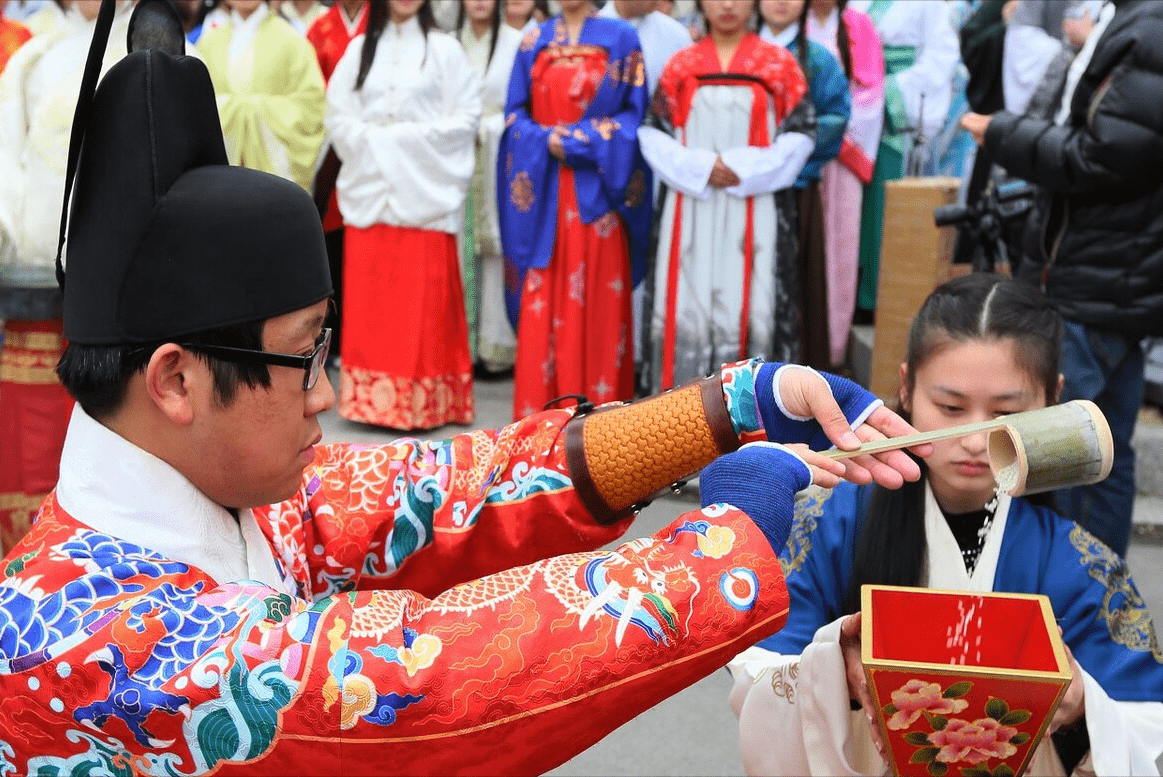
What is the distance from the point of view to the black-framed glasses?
3.87ft

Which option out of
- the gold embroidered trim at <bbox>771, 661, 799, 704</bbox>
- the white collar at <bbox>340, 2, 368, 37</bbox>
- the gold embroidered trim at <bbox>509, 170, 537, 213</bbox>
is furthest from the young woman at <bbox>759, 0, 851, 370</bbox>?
the gold embroidered trim at <bbox>771, 661, 799, 704</bbox>

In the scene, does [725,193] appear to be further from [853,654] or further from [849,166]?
[853,654]

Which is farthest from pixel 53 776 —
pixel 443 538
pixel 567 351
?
pixel 567 351

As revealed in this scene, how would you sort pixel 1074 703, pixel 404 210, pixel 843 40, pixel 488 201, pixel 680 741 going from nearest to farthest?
1. pixel 1074 703
2. pixel 680 741
3. pixel 404 210
4. pixel 843 40
5. pixel 488 201

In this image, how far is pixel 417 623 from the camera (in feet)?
3.79

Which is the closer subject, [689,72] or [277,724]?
[277,724]

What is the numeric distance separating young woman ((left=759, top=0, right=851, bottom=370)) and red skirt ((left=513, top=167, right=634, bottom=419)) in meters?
0.78

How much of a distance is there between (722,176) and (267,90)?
2.06 m

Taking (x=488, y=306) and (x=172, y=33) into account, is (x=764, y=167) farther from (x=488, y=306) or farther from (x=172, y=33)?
(x=172, y=33)

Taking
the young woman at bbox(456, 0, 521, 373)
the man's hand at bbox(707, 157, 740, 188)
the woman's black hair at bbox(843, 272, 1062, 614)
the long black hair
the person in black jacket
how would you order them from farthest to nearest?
the young woman at bbox(456, 0, 521, 373) → the long black hair → the man's hand at bbox(707, 157, 740, 188) → the person in black jacket → the woman's black hair at bbox(843, 272, 1062, 614)

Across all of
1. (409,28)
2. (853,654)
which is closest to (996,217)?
(853,654)

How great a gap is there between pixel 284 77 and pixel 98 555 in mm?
4495

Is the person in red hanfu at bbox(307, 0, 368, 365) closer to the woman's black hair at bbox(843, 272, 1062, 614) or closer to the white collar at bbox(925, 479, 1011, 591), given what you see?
the woman's black hair at bbox(843, 272, 1062, 614)

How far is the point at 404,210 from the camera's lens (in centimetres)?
509
